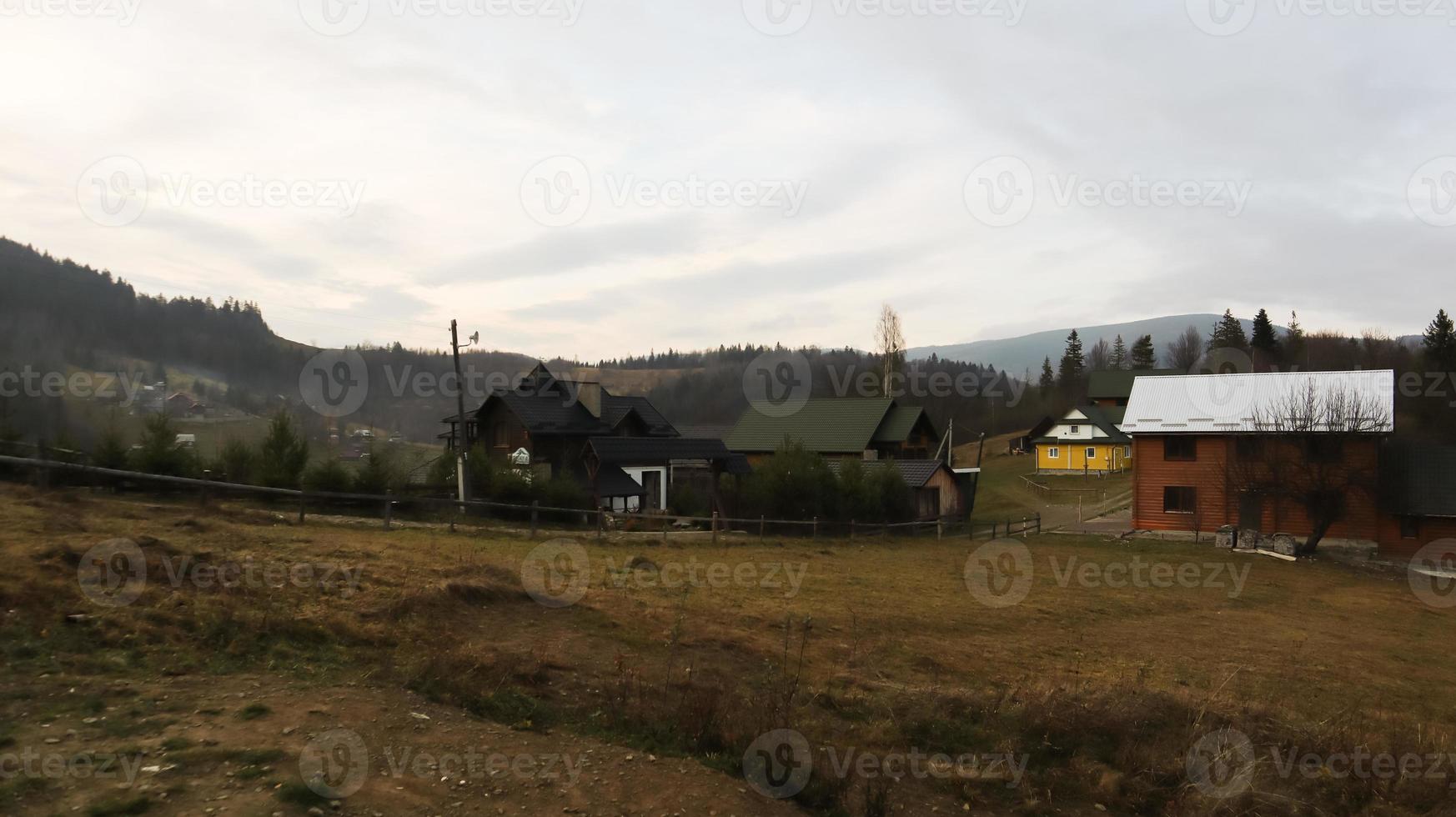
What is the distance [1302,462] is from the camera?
31266 mm

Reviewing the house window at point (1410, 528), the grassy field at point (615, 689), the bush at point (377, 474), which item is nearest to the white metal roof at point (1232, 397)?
the house window at point (1410, 528)

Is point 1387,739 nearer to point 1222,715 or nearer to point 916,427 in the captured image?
point 1222,715

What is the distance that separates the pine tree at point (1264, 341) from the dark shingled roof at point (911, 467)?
6005 cm

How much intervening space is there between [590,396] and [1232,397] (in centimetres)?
3090

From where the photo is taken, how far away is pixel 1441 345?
203 feet

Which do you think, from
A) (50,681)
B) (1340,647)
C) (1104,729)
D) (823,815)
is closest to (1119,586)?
(1340,647)

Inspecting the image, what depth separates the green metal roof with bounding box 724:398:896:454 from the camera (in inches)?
1996

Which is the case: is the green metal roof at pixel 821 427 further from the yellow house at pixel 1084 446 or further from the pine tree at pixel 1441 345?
the pine tree at pixel 1441 345

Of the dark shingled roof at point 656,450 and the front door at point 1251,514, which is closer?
the front door at point 1251,514

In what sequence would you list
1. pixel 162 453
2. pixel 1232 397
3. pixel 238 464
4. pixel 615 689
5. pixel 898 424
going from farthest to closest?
1. pixel 898 424
2. pixel 1232 397
3. pixel 238 464
4. pixel 162 453
5. pixel 615 689

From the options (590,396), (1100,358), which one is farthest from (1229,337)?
(590,396)

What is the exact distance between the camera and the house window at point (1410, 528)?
32.0m

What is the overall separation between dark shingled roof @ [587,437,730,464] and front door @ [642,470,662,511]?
89cm

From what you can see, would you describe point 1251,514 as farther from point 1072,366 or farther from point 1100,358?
point 1100,358
